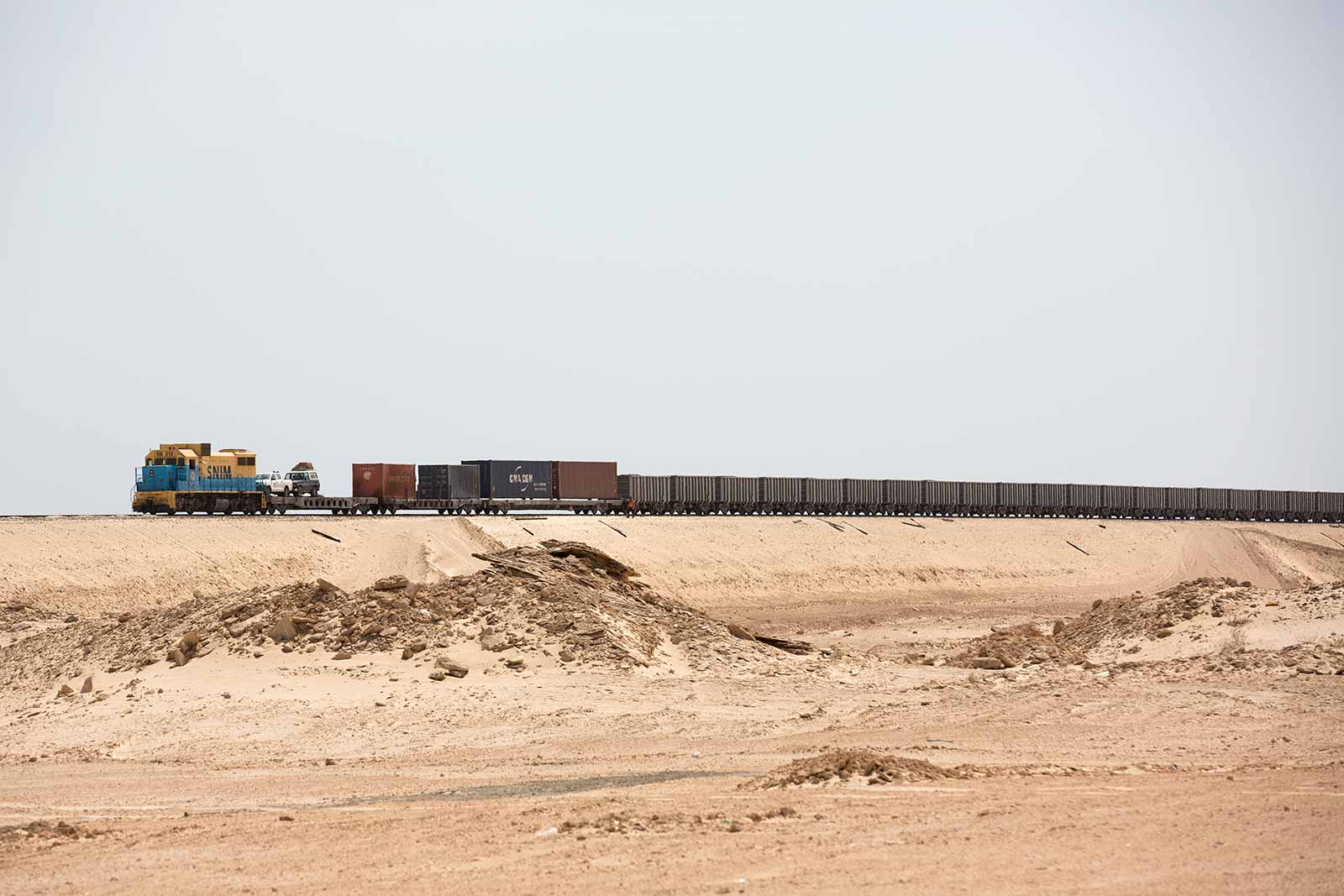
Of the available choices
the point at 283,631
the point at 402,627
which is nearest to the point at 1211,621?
the point at 402,627

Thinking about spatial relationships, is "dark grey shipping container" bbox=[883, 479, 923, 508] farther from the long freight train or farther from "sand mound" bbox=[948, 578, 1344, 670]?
"sand mound" bbox=[948, 578, 1344, 670]

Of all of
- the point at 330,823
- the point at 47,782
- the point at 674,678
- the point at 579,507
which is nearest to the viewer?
the point at 330,823

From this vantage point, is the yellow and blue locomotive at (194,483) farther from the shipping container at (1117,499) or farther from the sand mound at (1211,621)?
the shipping container at (1117,499)

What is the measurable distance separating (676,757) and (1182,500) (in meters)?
86.6

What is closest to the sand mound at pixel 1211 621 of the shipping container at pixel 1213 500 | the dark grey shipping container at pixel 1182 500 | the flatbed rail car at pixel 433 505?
the flatbed rail car at pixel 433 505

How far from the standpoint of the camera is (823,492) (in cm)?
7731

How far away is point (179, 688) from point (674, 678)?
9.11 metres

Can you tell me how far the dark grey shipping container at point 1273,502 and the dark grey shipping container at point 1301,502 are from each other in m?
0.62

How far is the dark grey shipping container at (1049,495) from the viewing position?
88.4 m

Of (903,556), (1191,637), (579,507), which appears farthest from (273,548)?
(1191,637)

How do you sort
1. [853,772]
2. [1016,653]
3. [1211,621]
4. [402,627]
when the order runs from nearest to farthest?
1. [853,772]
2. [402,627]
3. [1211,621]
4. [1016,653]

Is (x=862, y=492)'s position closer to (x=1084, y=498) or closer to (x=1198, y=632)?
(x=1084, y=498)

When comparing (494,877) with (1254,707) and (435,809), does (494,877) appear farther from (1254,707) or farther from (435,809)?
(1254,707)

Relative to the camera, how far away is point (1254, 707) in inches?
809
